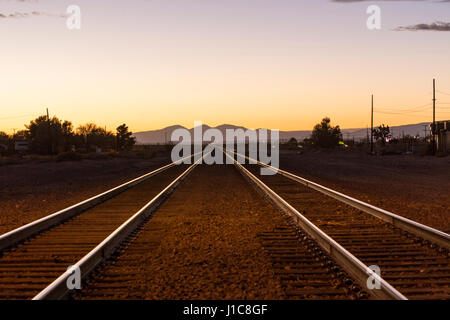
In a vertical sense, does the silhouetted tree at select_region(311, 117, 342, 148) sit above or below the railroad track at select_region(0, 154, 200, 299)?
above

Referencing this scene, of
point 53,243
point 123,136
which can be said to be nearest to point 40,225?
point 53,243

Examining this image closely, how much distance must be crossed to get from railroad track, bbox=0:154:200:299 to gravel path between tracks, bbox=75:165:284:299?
488 mm

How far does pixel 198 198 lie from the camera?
1412 centimetres

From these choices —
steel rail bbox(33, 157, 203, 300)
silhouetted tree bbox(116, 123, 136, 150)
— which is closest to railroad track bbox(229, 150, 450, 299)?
steel rail bbox(33, 157, 203, 300)

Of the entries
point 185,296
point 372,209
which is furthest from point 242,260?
point 372,209

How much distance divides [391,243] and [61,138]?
69.3 meters

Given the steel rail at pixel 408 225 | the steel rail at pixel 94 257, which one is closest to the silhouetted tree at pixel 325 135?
the steel rail at pixel 408 225

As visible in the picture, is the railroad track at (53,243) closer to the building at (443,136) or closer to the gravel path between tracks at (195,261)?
the gravel path between tracks at (195,261)

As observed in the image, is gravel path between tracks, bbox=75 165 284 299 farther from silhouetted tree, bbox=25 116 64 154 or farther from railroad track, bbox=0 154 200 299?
silhouetted tree, bbox=25 116 64 154

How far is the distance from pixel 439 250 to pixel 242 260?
3.19 meters

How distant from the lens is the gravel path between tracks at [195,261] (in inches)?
202

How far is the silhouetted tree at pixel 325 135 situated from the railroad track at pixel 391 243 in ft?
253

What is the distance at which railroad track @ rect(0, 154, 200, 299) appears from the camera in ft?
18.3
